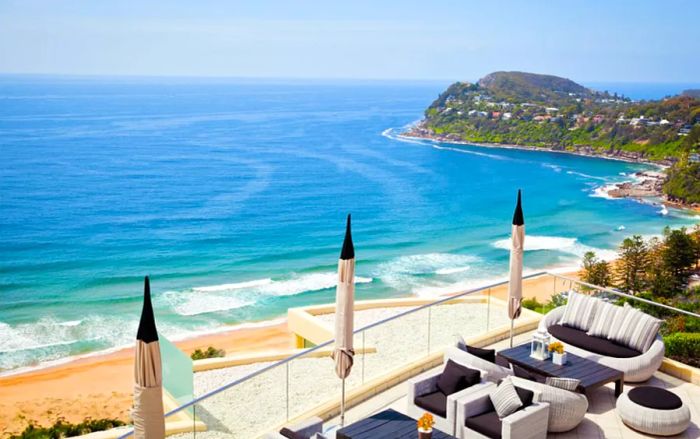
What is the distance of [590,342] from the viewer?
394 inches

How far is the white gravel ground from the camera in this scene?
8.09 meters

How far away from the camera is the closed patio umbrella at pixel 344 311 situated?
776 cm

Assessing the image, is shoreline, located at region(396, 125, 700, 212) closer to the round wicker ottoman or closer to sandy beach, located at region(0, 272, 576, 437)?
sandy beach, located at region(0, 272, 576, 437)

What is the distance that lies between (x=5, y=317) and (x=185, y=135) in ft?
233

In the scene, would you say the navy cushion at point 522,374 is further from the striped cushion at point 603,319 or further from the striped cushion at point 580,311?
the striped cushion at point 580,311

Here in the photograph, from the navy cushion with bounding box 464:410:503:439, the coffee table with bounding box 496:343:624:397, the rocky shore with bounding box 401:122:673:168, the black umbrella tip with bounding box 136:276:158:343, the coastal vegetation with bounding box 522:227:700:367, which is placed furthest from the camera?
the rocky shore with bounding box 401:122:673:168

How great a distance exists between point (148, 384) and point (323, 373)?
3.97 meters

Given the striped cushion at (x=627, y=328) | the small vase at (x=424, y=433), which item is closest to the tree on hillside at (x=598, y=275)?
the striped cushion at (x=627, y=328)

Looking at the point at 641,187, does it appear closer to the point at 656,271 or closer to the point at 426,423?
the point at 656,271

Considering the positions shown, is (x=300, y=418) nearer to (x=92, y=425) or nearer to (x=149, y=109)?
(x=92, y=425)

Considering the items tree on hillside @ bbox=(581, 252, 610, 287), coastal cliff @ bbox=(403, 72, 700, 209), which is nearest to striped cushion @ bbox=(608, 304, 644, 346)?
tree on hillside @ bbox=(581, 252, 610, 287)

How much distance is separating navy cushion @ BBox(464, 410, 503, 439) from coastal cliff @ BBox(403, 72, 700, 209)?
53.1m

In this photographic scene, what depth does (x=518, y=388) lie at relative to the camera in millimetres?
7820

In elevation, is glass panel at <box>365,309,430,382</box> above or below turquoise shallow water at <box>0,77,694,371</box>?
above
